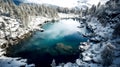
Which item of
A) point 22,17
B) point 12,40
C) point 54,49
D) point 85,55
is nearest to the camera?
point 85,55

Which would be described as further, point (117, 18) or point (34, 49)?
point (117, 18)

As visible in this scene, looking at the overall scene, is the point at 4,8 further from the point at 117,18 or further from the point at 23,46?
the point at 117,18

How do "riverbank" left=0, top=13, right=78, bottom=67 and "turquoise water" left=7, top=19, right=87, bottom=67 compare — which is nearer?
"turquoise water" left=7, top=19, right=87, bottom=67

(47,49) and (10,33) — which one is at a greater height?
(10,33)

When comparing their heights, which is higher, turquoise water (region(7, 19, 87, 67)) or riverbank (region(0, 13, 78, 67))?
riverbank (region(0, 13, 78, 67))

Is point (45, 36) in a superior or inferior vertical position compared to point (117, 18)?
inferior

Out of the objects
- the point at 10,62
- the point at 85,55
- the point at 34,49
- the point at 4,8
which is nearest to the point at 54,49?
the point at 34,49

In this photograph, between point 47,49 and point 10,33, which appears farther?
point 10,33

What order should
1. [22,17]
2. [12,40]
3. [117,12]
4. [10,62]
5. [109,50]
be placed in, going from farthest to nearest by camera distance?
[22,17] → [117,12] → [12,40] → [10,62] → [109,50]

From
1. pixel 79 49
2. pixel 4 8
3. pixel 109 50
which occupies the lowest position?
pixel 79 49

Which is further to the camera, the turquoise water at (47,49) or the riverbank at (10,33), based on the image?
the riverbank at (10,33)

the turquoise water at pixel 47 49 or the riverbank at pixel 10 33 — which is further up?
the riverbank at pixel 10 33
